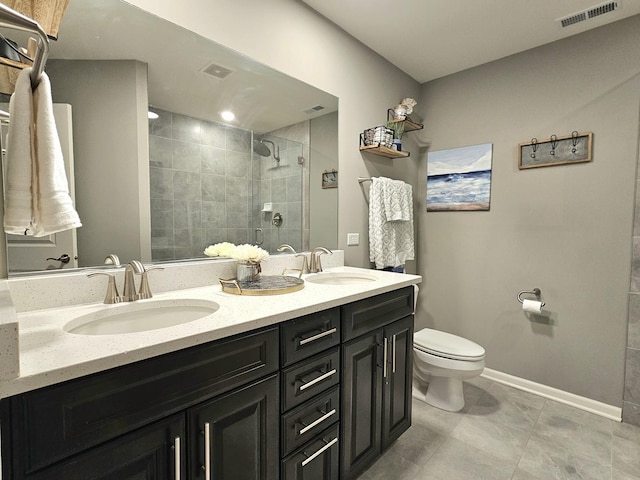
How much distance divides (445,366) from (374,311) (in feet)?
2.90

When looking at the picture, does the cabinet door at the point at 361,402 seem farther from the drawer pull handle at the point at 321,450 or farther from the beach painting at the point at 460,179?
the beach painting at the point at 460,179

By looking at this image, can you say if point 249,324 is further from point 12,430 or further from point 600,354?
point 600,354

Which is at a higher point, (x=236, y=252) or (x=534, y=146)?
(x=534, y=146)

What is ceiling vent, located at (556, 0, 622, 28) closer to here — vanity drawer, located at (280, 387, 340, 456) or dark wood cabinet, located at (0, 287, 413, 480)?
dark wood cabinet, located at (0, 287, 413, 480)

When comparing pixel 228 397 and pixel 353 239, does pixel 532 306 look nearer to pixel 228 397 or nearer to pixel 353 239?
pixel 353 239

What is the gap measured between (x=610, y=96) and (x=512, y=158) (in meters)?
0.63

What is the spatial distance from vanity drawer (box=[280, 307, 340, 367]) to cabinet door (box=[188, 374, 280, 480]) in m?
0.11

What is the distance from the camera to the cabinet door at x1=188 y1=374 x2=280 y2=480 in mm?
862

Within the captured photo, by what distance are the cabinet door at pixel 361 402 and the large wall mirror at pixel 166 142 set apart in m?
0.76

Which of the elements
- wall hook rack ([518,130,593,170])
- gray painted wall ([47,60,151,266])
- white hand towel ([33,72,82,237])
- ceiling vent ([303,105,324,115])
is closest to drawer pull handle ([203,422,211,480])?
white hand towel ([33,72,82,237])

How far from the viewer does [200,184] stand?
1471 millimetres

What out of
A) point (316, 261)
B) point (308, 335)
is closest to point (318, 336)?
point (308, 335)

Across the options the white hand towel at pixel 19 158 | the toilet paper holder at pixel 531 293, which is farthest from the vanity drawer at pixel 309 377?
the toilet paper holder at pixel 531 293

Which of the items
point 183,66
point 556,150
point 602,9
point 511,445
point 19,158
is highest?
point 602,9
